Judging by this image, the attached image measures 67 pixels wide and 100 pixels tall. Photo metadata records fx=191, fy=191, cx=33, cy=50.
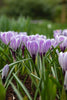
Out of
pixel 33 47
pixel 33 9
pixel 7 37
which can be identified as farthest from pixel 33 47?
pixel 33 9

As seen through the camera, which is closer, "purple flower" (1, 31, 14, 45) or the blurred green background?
"purple flower" (1, 31, 14, 45)

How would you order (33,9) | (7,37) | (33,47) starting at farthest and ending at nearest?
(33,9), (7,37), (33,47)

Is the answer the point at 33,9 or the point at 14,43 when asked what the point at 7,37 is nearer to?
the point at 14,43

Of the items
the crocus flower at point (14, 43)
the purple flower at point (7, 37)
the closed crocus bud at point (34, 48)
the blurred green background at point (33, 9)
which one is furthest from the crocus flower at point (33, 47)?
the blurred green background at point (33, 9)

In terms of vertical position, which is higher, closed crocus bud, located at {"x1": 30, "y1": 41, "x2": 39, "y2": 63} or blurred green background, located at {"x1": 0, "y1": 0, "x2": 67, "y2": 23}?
blurred green background, located at {"x1": 0, "y1": 0, "x2": 67, "y2": 23}

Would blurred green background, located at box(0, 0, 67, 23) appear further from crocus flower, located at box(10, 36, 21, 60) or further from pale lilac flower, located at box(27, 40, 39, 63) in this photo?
pale lilac flower, located at box(27, 40, 39, 63)

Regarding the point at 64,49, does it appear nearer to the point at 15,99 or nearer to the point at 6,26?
the point at 15,99

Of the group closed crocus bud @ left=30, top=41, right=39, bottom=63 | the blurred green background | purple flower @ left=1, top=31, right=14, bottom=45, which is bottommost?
closed crocus bud @ left=30, top=41, right=39, bottom=63

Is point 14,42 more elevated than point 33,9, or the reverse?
point 33,9

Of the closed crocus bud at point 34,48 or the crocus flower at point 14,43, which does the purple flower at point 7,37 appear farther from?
the closed crocus bud at point 34,48

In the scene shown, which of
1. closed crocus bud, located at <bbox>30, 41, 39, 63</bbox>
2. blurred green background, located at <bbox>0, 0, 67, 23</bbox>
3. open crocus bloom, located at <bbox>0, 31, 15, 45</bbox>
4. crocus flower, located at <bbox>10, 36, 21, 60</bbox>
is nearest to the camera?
closed crocus bud, located at <bbox>30, 41, 39, 63</bbox>

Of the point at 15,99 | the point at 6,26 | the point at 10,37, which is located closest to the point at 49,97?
the point at 15,99

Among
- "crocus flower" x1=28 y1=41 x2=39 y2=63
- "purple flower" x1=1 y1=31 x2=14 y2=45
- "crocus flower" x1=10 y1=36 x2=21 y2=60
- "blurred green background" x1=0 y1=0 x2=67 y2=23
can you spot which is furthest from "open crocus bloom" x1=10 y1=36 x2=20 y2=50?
"blurred green background" x1=0 y1=0 x2=67 y2=23
